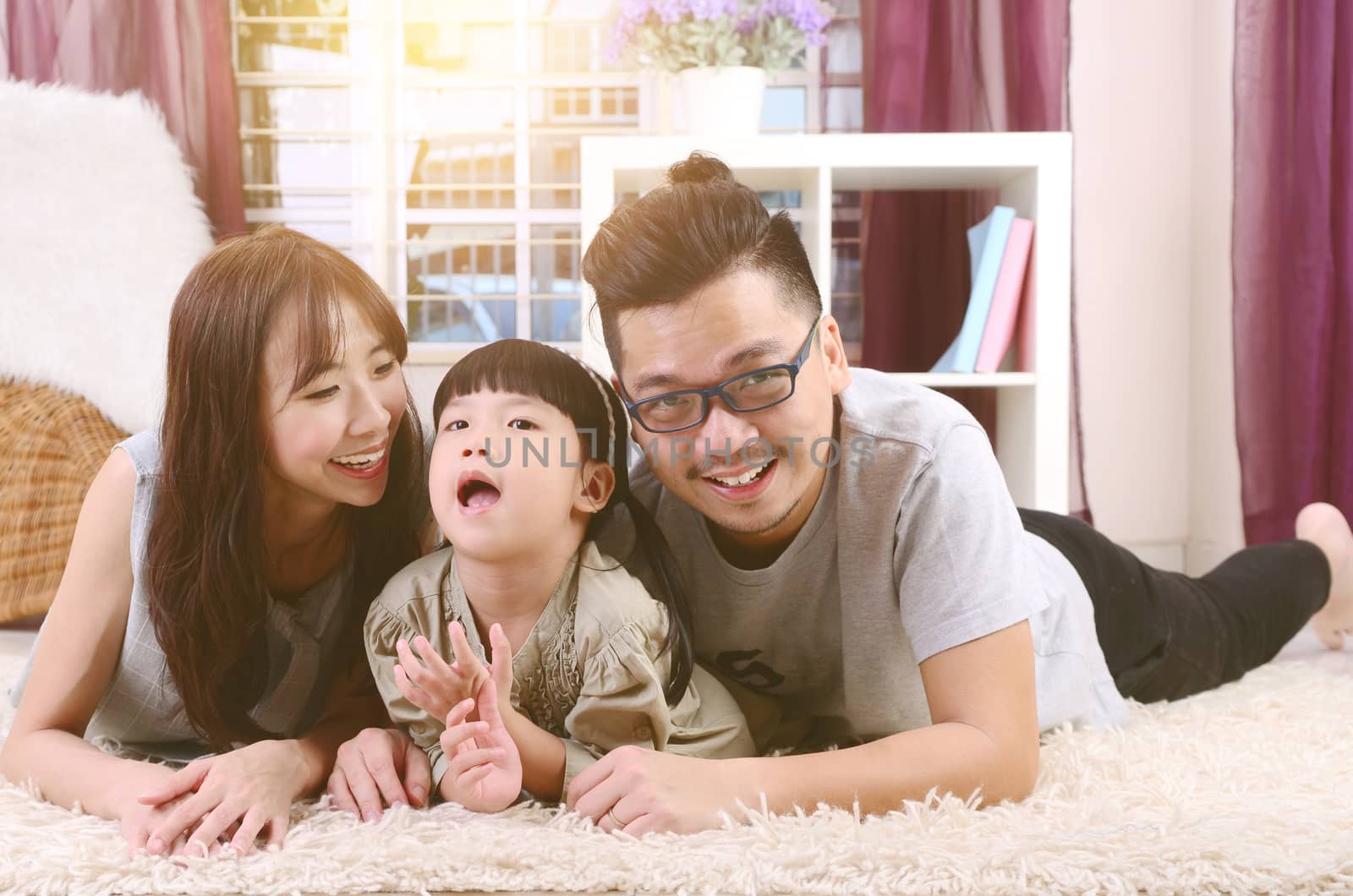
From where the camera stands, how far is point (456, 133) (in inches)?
107

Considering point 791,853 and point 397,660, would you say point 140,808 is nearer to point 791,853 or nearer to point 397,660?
point 397,660

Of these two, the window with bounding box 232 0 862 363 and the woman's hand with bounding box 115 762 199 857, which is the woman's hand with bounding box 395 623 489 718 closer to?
the woman's hand with bounding box 115 762 199 857

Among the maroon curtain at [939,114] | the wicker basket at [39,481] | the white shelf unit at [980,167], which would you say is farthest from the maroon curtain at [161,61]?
the maroon curtain at [939,114]

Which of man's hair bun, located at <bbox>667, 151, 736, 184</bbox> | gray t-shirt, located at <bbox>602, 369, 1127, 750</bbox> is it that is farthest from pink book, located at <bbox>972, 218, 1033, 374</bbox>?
man's hair bun, located at <bbox>667, 151, 736, 184</bbox>

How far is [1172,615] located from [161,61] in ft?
8.05

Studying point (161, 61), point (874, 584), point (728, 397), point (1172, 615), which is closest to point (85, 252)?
point (161, 61)

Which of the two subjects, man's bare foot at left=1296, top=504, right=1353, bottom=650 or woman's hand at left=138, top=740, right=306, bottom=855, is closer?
woman's hand at left=138, top=740, right=306, bottom=855

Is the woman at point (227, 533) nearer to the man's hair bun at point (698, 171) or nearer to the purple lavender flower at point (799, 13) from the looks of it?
the man's hair bun at point (698, 171)

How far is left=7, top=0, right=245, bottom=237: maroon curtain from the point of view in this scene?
2.43 meters

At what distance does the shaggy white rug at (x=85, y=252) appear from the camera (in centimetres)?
201

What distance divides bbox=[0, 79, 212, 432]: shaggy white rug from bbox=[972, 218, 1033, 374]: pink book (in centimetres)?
162

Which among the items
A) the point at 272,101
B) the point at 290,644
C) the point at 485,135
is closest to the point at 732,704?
the point at 290,644

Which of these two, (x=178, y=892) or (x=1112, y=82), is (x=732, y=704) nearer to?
(x=178, y=892)

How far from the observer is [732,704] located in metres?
1.12
